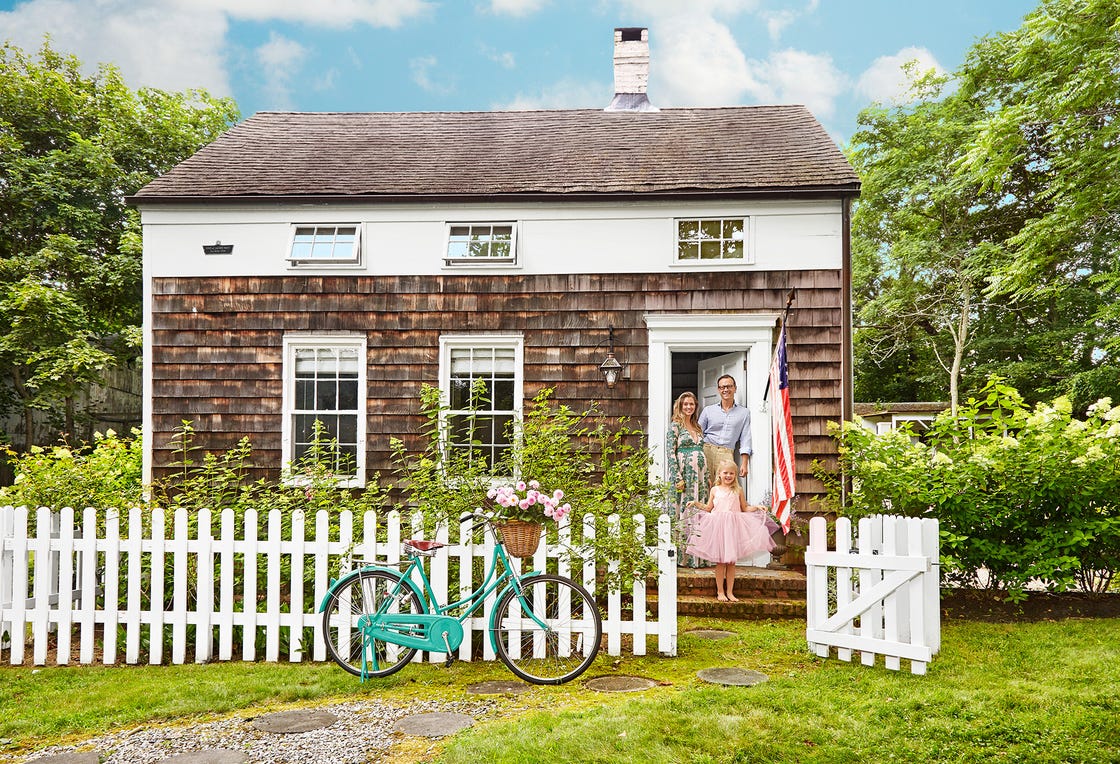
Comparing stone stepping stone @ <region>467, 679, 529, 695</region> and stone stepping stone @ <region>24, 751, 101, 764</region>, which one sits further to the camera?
stone stepping stone @ <region>467, 679, 529, 695</region>

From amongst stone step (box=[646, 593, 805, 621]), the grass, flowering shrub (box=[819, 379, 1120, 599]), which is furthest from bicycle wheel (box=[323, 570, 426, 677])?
flowering shrub (box=[819, 379, 1120, 599])

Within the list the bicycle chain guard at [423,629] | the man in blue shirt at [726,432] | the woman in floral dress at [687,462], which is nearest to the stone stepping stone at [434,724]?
the bicycle chain guard at [423,629]

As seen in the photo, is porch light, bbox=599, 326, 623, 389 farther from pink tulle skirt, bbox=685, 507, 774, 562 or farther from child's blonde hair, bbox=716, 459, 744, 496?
pink tulle skirt, bbox=685, 507, 774, 562

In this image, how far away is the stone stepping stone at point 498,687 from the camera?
430 cm

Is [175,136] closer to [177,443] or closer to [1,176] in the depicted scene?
[1,176]

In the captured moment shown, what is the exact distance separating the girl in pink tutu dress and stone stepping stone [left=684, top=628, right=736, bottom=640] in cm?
61

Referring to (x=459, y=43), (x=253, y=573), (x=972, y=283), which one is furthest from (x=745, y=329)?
(x=459, y=43)

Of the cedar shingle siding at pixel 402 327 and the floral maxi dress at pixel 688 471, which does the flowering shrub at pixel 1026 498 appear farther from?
the cedar shingle siding at pixel 402 327

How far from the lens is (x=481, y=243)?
8555 mm

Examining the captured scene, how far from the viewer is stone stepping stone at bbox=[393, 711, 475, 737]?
12.0ft

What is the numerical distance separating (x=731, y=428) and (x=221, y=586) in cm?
452

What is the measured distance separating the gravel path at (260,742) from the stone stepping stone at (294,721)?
0.12 ft

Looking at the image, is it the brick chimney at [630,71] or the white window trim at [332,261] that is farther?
the brick chimney at [630,71]

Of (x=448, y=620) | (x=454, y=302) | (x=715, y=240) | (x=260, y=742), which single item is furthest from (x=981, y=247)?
(x=260, y=742)
